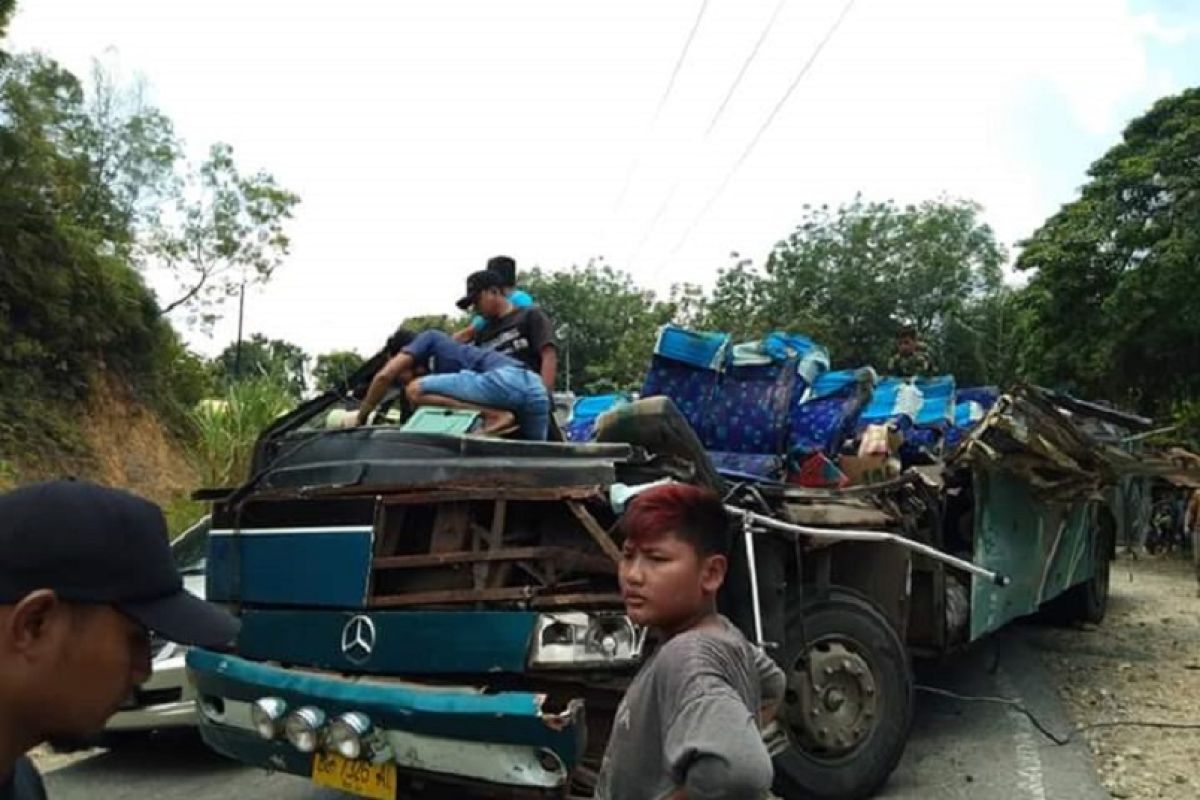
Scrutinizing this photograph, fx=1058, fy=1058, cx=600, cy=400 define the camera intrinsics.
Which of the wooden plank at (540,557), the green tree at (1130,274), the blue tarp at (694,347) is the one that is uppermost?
the green tree at (1130,274)

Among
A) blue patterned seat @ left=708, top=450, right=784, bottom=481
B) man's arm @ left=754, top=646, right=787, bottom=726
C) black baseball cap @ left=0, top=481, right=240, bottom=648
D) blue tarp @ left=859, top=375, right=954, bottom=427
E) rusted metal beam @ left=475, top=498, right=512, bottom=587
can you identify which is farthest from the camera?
blue tarp @ left=859, top=375, right=954, bottom=427

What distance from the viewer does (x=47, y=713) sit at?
1.28m

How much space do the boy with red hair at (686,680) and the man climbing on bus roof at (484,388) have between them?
2366 mm

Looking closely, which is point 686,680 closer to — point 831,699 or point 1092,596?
point 831,699

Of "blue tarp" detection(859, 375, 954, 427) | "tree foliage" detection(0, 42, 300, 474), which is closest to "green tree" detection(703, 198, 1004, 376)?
"tree foliage" detection(0, 42, 300, 474)

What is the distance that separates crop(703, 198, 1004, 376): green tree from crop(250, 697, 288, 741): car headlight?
2524 centimetres

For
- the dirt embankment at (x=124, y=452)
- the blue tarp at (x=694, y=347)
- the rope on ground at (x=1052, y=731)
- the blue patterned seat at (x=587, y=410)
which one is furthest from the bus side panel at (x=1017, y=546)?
the dirt embankment at (x=124, y=452)

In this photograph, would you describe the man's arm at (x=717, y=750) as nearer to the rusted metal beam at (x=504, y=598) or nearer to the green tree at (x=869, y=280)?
the rusted metal beam at (x=504, y=598)

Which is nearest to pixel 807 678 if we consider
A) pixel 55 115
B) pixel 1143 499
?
pixel 1143 499

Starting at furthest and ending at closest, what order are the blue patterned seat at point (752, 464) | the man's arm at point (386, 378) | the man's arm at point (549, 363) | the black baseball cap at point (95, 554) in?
1. the blue patterned seat at point (752, 464)
2. the man's arm at point (549, 363)
3. the man's arm at point (386, 378)
4. the black baseball cap at point (95, 554)

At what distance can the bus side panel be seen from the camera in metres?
6.11

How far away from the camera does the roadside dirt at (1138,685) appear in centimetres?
521

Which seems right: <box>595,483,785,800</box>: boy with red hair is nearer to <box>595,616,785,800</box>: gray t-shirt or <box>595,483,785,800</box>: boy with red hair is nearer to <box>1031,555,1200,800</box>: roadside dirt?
<box>595,616,785,800</box>: gray t-shirt

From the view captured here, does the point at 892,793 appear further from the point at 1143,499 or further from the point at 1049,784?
the point at 1143,499
